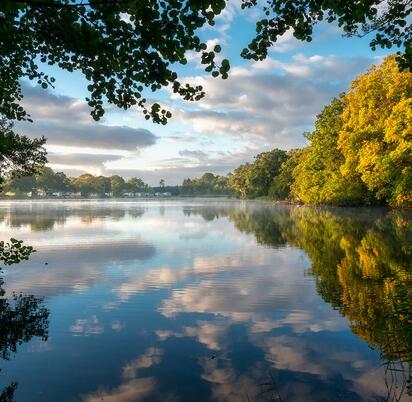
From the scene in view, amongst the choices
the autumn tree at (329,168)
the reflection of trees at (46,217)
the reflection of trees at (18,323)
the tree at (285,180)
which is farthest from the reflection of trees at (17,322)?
the tree at (285,180)

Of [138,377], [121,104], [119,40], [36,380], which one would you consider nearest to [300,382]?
[138,377]

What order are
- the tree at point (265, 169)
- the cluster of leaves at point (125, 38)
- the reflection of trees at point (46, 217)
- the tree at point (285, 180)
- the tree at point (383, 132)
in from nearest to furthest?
the cluster of leaves at point (125, 38)
the tree at point (383, 132)
the reflection of trees at point (46, 217)
the tree at point (285, 180)
the tree at point (265, 169)

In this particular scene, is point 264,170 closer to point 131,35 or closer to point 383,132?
point 383,132

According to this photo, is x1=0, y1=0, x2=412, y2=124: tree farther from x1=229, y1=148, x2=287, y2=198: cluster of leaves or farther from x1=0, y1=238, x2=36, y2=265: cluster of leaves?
x1=229, y1=148, x2=287, y2=198: cluster of leaves

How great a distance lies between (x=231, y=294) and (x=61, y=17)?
31.1ft

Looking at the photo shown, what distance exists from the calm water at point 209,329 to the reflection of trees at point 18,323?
1.7 inches

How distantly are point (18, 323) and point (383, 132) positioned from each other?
43.0m

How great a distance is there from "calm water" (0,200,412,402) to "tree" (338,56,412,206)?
803 inches

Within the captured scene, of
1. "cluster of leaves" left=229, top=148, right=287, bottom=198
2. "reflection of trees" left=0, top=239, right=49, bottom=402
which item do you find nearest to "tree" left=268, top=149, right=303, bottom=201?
"cluster of leaves" left=229, top=148, right=287, bottom=198

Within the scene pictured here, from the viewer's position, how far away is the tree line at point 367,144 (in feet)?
122

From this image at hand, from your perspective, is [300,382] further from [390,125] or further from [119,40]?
[390,125]

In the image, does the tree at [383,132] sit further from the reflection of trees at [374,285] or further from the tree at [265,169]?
the tree at [265,169]

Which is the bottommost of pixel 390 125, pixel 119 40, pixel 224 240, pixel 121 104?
pixel 224 240

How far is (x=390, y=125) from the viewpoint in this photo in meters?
37.7
